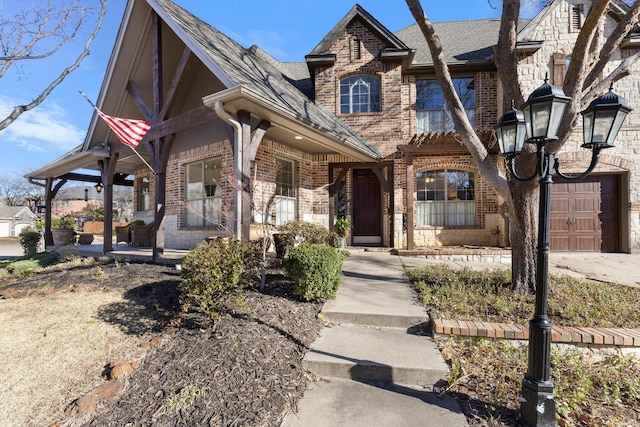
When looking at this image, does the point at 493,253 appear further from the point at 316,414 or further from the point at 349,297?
the point at 316,414

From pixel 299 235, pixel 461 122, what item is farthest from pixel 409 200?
pixel 461 122

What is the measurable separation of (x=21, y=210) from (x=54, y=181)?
36.1 m

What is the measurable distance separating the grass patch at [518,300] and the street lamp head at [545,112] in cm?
223

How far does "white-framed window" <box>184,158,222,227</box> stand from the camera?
7.83 meters

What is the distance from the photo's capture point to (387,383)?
9.11ft

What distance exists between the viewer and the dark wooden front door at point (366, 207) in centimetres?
995

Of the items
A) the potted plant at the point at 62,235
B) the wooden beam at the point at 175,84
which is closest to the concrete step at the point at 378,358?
the wooden beam at the point at 175,84

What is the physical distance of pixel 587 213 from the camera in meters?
8.98

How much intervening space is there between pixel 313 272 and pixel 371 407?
6.05 feet

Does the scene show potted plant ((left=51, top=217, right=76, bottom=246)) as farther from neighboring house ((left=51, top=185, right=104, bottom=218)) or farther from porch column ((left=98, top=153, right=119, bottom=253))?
neighboring house ((left=51, top=185, right=104, bottom=218))

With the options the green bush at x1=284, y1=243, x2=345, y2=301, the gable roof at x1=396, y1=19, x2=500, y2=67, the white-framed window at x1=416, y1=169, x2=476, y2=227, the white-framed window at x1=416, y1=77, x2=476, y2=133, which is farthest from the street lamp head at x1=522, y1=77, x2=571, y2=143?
the gable roof at x1=396, y1=19, x2=500, y2=67

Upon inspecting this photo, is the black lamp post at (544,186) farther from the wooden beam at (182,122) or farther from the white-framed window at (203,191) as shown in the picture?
the white-framed window at (203,191)

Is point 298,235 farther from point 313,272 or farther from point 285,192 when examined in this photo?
point 285,192

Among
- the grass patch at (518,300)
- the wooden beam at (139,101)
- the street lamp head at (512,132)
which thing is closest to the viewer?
the street lamp head at (512,132)
